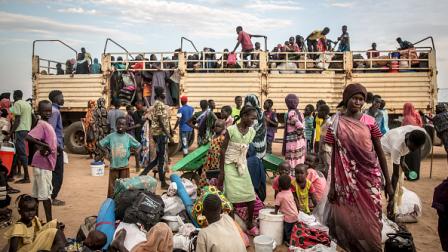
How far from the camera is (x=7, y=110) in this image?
8.37 metres

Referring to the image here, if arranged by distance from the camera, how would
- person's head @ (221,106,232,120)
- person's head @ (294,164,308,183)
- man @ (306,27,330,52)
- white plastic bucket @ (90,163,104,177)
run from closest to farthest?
person's head @ (294,164,308,183) → person's head @ (221,106,232,120) → white plastic bucket @ (90,163,104,177) → man @ (306,27,330,52)

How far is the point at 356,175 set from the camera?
3059mm

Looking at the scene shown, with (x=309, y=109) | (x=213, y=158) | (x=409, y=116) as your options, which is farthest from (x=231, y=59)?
(x=213, y=158)

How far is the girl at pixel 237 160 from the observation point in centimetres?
418

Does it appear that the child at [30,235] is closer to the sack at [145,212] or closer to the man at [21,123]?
the sack at [145,212]

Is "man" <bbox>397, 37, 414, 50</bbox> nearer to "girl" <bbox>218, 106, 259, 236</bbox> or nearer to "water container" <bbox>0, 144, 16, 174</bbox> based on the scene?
"girl" <bbox>218, 106, 259, 236</bbox>

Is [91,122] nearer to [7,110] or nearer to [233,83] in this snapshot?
[7,110]

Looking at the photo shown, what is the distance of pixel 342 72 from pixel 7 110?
7723mm

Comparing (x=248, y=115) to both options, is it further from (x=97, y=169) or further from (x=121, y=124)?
(x=97, y=169)

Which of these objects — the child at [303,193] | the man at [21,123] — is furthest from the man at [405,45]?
the man at [21,123]

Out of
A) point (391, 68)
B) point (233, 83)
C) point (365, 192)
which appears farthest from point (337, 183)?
point (391, 68)

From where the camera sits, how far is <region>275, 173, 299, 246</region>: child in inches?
169

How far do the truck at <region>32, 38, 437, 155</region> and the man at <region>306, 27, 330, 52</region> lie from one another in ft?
3.89

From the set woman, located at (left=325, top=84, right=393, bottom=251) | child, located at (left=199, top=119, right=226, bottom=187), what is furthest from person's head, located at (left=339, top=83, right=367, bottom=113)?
child, located at (left=199, top=119, right=226, bottom=187)
